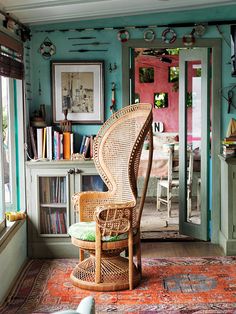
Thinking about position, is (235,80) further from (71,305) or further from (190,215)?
(71,305)

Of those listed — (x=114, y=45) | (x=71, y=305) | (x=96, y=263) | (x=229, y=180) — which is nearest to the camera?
(x=71, y=305)

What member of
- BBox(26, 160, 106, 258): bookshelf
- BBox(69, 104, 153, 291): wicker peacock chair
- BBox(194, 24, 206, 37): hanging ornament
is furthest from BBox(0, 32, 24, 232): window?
BBox(194, 24, 206, 37): hanging ornament

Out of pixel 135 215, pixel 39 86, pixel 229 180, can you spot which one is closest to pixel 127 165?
pixel 135 215

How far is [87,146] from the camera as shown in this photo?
18.9ft

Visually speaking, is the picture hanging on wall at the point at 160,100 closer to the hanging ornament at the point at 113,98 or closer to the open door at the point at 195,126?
the open door at the point at 195,126

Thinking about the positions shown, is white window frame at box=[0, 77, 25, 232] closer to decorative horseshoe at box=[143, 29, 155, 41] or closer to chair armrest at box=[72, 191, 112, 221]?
chair armrest at box=[72, 191, 112, 221]

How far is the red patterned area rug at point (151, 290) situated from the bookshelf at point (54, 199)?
0.62 feet

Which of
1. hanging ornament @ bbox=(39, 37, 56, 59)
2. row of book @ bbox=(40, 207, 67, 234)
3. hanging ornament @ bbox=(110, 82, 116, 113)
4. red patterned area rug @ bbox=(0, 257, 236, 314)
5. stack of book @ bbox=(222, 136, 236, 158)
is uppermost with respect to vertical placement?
hanging ornament @ bbox=(39, 37, 56, 59)

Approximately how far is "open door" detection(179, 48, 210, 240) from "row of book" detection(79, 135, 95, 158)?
109cm

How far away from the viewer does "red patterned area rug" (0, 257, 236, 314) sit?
4.26m

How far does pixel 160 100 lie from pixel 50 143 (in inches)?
200

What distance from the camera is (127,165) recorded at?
489 centimetres

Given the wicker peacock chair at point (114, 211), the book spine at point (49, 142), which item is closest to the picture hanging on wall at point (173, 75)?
the book spine at point (49, 142)

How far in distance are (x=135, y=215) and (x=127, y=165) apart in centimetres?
45
